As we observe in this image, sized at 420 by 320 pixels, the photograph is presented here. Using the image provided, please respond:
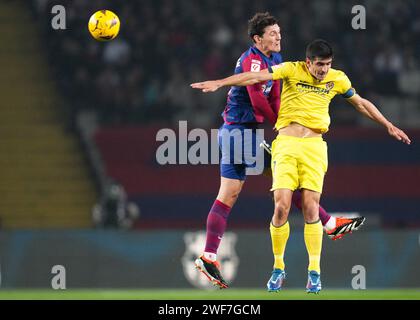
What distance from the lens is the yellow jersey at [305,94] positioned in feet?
40.8

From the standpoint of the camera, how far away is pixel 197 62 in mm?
24578

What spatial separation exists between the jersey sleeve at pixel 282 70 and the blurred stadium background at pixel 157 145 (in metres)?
7.13

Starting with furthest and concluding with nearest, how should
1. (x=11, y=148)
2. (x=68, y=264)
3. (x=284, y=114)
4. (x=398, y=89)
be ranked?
(x=11, y=148) < (x=398, y=89) < (x=68, y=264) < (x=284, y=114)

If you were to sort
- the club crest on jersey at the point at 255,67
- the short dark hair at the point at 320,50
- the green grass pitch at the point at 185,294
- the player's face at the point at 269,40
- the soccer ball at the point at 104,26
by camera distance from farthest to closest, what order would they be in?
the green grass pitch at the point at 185,294 < the soccer ball at the point at 104,26 < the player's face at the point at 269,40 < the club crest on jersey at the point at 255,67 < the short dark hair at the point at 320,50

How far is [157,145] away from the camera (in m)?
22.8

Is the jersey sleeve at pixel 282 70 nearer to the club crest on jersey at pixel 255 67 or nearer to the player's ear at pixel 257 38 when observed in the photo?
the club crest on jersey at pixel 255 67

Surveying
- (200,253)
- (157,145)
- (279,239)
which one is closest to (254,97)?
(279,239)

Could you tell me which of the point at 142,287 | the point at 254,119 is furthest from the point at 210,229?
the point at 142,287

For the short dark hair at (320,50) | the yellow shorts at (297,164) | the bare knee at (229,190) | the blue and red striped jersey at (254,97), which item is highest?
the short dark hair at (320,50)

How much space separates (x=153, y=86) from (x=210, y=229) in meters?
11.6

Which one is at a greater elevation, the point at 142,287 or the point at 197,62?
the point at 197,62

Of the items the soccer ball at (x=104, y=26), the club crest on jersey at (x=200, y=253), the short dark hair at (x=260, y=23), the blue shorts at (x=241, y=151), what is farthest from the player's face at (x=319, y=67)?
the club crest on jersey at (x=200, y=253)

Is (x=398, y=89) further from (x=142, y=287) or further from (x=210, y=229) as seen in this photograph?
(x=210, y=229)

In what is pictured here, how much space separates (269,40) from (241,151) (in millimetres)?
Answer: 1224
